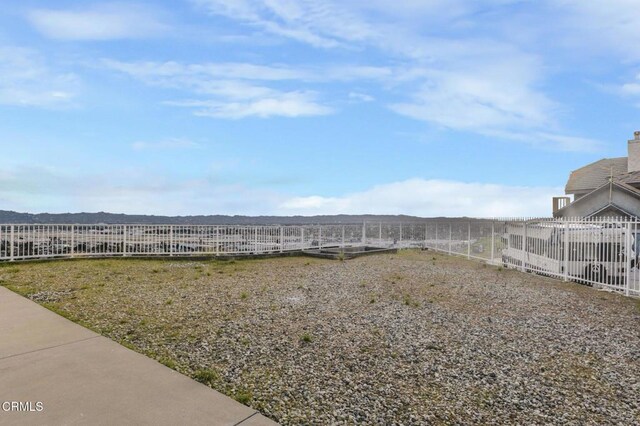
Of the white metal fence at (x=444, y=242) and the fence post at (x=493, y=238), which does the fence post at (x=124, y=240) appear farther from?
the fence post at (x=493, y=238)

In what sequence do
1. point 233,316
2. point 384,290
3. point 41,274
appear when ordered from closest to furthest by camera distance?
point 233,316, point 384,290, point 41,274

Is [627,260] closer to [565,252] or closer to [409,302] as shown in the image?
[565,252]

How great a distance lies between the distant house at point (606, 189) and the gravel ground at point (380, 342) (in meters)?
13.1

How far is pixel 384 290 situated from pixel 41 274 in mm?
9488

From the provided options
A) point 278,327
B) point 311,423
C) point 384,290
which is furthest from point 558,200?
point 311,423

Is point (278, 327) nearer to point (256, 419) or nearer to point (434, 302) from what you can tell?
point (256, 419)

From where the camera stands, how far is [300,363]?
4.27m

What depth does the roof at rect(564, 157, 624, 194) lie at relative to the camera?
24259 millimetres

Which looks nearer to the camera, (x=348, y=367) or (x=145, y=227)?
(x=348, y=367)

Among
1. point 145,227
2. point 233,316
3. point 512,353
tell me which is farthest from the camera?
point 145,227

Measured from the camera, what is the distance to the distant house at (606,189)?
19.7 meters
